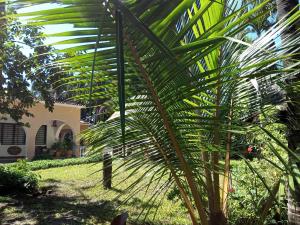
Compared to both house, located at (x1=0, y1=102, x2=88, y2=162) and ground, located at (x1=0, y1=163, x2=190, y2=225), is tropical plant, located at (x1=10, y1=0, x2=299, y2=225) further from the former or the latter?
house, located at (x1=0, y1=102, x2=88, y2=162)

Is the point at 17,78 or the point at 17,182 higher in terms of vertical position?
the point at 17,78

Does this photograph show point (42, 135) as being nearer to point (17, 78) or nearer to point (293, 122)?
point (17, 78)

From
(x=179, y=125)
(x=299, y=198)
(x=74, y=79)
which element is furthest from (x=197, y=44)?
(x=299, y=198)

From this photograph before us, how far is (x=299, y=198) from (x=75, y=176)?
34.1 feet

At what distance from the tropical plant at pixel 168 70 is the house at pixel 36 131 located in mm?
17609

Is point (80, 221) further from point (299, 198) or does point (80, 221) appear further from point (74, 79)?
point (74, 79)

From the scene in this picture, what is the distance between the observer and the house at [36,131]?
2014 cm

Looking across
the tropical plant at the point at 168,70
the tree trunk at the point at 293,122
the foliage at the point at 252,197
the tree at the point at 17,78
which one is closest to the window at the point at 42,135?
the tree at the point at 17,78

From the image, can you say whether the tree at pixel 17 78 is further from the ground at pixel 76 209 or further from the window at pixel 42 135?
the window at pixel 42 135

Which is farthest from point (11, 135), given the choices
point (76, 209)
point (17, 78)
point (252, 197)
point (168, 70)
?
point (168, 70)

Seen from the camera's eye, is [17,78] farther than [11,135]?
No

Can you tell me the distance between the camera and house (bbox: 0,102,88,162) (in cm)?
2014

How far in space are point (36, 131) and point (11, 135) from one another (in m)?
A: 1.42

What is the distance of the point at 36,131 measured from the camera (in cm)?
2094
